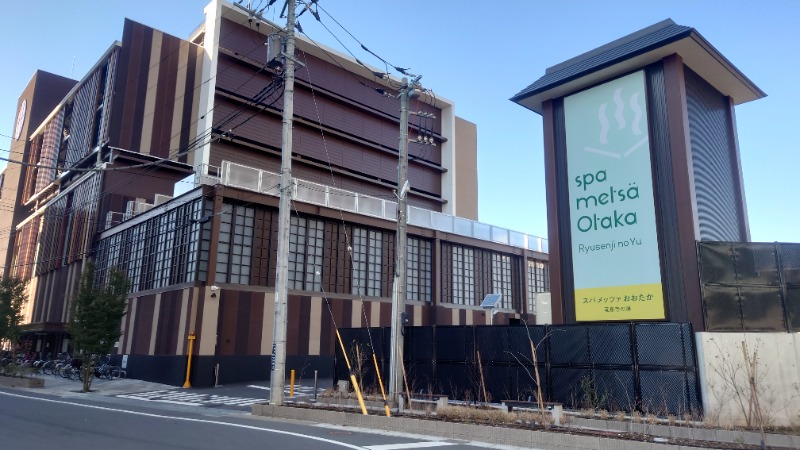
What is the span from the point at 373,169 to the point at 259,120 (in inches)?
525

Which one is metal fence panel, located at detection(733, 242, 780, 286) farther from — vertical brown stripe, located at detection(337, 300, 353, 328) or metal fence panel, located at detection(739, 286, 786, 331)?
vertical brown stripe, located at detection(337, 300, 353, 328)

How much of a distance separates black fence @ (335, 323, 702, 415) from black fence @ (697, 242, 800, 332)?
1649mm

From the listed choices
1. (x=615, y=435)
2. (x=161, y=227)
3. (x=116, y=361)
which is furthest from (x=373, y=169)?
(x=615, y=435)

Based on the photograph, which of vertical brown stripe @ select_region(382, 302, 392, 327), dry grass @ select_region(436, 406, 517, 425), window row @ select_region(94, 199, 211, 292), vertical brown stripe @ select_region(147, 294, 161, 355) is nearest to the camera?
dry grass @ select_region(436, 406, 517, 425)

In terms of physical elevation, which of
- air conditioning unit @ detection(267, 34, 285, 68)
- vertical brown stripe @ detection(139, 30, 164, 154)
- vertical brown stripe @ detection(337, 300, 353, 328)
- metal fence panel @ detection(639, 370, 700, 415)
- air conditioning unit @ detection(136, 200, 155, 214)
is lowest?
metal fence panel @ detection(639, 370, 700, 415)

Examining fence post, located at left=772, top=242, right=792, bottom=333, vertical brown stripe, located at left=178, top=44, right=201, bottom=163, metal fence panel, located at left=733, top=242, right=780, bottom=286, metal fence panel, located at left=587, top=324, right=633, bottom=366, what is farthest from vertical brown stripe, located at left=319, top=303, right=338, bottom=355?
fence post, located at left=772, top=242, right=792, bottom=333

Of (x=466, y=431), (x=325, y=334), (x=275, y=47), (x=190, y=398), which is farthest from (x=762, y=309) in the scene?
(x=325, y=334)

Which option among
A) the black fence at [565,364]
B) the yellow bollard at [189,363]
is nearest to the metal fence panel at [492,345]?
the black fence at [565,364]

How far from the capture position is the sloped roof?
17.8 m

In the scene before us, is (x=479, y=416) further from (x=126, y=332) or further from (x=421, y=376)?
(x=126, y=332)

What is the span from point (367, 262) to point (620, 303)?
2201 centimetres

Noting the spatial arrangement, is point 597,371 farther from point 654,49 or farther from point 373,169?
point 373,169

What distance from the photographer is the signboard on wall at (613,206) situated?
17.7 meters

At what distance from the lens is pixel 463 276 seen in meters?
43.7
